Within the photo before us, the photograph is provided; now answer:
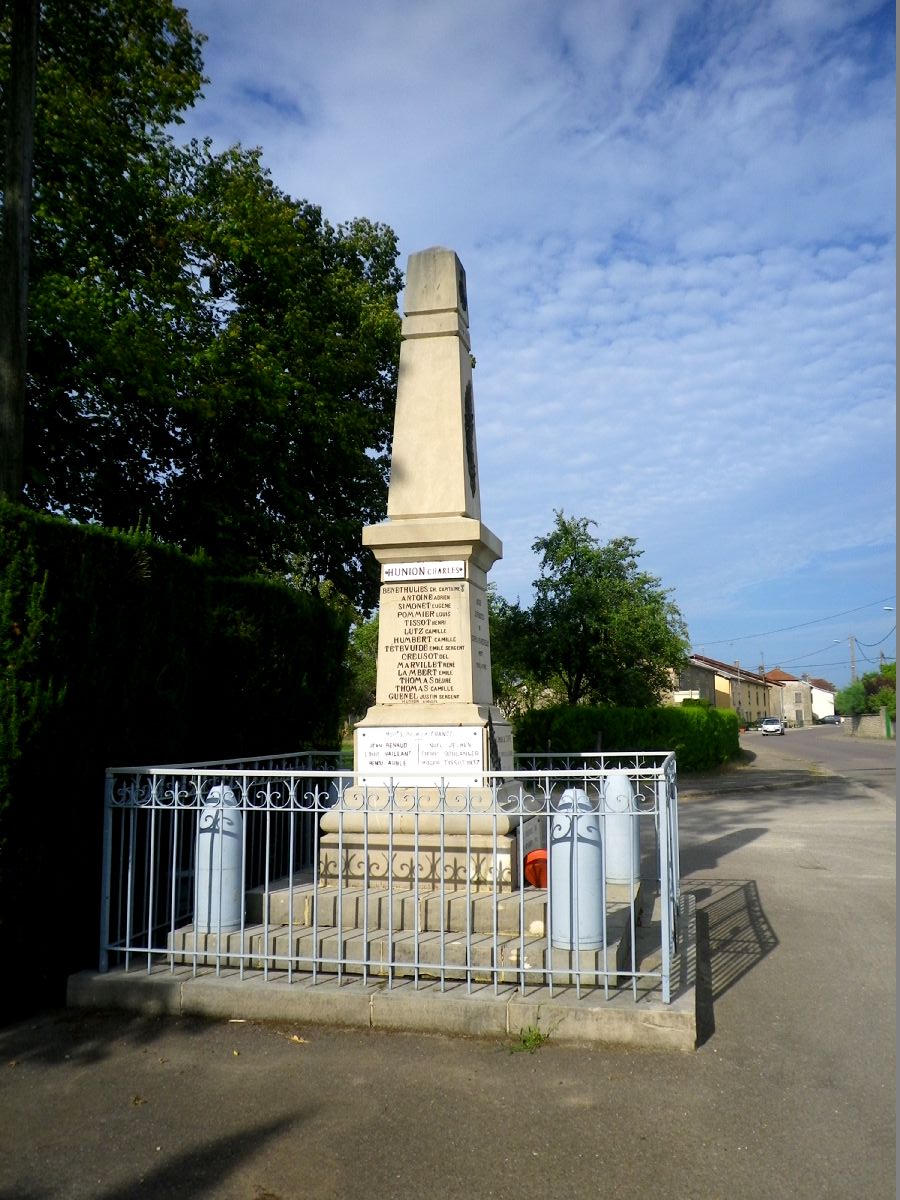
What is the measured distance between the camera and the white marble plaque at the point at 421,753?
20.5ft

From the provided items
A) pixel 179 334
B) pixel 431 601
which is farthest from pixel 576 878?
pixel 179 334

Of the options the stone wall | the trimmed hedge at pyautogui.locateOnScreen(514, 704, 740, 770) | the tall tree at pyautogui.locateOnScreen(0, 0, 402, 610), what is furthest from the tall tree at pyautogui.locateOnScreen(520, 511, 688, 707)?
the stone wall

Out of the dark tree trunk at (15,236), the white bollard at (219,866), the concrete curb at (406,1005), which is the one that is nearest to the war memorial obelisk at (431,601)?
the white bollard at (219,866)

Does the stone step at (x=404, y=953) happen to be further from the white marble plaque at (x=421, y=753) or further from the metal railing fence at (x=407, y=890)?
the white marble plaque at (x=421, y=753)

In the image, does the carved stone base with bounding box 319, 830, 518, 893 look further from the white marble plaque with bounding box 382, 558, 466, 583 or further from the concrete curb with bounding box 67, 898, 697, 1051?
the white marble plaque with bounding box 382, 558, 466, 583

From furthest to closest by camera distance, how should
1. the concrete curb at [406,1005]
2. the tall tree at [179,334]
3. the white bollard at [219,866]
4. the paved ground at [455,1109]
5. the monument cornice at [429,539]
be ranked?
the tall tree at [179,334]
the monument cornice at [429,539]
the white bollard at [219,866]
the concrete curb at [406,1005]
the paved ground at [455,1109]

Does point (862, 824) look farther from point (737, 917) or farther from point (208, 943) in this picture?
point (208, 943)

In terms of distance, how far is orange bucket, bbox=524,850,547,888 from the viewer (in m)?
5.91

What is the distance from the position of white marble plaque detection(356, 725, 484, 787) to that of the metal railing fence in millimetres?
120

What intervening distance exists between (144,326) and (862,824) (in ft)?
42.7

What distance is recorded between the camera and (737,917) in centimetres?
750

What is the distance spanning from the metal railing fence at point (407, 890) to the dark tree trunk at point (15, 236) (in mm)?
3955

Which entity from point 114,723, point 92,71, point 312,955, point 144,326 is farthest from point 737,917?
point 92,71

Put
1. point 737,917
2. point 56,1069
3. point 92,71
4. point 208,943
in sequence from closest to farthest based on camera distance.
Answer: point 56,1069
point 208,943
point 737,917
point 92,71
